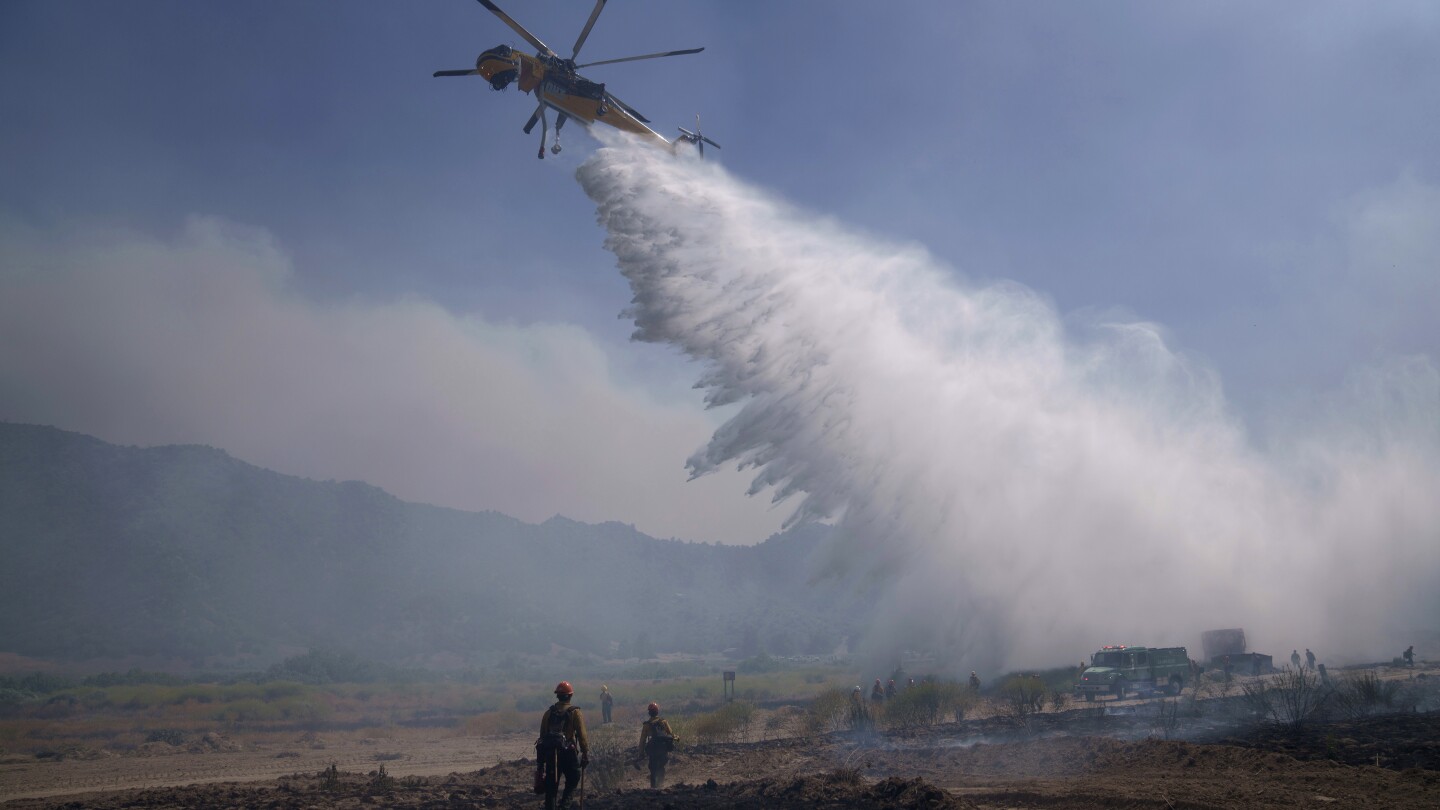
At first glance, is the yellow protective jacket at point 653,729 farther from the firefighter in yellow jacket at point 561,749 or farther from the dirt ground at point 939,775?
the firefighter in yellow jacket at point 561,749

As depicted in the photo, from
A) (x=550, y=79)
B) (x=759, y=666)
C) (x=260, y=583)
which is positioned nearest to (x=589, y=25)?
(x=550, y=79)

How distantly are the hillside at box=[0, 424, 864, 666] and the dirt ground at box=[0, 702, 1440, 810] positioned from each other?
107 metres

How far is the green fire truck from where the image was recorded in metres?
32.7

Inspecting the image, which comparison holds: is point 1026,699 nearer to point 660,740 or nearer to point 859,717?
point 859,717

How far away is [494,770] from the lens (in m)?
19.0

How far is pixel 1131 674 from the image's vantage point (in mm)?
33281

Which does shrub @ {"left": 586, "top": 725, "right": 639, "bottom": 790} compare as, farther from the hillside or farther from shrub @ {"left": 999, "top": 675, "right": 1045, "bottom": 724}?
the hillside

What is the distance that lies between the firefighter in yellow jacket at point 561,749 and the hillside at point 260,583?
118 m

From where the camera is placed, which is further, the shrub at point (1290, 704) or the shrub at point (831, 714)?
the shrub at point (831, 714)

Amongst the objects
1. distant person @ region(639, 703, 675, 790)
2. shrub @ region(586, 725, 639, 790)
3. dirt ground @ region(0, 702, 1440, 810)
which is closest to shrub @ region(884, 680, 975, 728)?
dirt ground @ region(0, 702, 1440, 810)

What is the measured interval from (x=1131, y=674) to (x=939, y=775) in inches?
854

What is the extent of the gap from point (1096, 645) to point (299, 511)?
179317 mm

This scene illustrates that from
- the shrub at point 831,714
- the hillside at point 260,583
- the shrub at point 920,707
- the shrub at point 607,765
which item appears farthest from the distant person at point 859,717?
the hillside at point 260,583

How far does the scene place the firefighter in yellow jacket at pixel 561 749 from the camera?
1126cm
